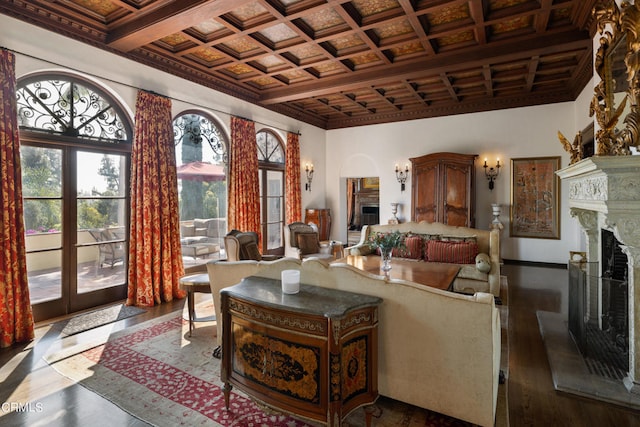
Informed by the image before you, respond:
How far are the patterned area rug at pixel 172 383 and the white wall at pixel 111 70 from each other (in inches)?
119

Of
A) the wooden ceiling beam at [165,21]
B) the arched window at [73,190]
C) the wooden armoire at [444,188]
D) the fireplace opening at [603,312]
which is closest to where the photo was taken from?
the fireplace opening at [603,312]

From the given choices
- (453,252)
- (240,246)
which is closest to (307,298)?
(240,246)

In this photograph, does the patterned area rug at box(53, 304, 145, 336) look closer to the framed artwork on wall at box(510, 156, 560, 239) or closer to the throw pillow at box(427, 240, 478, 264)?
the throw pillow at box(427, 240, 478, 264)

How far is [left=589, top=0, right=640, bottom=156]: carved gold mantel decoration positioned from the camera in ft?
7.52

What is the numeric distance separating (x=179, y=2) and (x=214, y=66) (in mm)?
1855

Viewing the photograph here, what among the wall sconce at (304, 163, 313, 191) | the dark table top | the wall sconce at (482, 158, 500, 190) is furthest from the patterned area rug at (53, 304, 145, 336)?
the wall sconce at (482, 158, 500, 190)

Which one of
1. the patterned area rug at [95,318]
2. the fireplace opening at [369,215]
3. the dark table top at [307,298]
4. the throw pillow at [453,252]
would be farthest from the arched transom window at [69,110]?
the fireplace opening at [369,215]

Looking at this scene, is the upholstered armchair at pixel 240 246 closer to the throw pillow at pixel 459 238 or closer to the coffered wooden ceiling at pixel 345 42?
the coffered wooden ceiling at pixel 345 42

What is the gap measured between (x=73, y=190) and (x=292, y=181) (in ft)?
14.5

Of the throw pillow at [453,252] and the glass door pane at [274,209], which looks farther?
the glass door pane at [274,209]

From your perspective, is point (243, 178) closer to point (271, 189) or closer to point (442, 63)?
point (271, 189)

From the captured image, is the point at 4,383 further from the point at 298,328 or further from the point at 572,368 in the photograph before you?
the point at 572,368

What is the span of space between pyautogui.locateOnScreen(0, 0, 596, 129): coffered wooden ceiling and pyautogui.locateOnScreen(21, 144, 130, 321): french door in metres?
1.48

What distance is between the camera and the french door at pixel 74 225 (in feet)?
12.5
